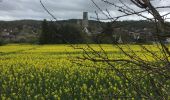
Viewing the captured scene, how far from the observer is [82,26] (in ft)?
7.17

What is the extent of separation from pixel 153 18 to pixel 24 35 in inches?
2225

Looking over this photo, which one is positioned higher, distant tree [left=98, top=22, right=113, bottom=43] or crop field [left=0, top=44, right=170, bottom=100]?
distant tree [left=98, top=22, right=113, bottom=43]

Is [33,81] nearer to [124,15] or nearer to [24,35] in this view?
[124,15]

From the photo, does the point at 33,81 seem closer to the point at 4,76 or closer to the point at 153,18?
the point at 4,76

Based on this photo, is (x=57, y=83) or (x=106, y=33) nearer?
(x=106, y=33)

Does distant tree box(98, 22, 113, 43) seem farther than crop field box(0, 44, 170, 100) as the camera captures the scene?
No

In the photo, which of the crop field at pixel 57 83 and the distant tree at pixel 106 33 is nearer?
the distant tree at pixel 106 33

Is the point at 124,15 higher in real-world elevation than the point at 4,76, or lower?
higher

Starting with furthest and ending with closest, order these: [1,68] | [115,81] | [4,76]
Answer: [1,68]
[4,76]
[115,81]

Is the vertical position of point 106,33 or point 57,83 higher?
point 106,33

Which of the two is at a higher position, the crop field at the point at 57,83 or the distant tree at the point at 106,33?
the distant tree at the point at 106,33

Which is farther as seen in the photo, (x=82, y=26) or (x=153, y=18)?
(x=82, y=26)

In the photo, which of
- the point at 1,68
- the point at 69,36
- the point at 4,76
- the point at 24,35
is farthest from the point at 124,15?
the point at 24,35

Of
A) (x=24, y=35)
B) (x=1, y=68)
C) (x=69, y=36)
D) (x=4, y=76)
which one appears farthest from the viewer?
(x=24, y=35)
